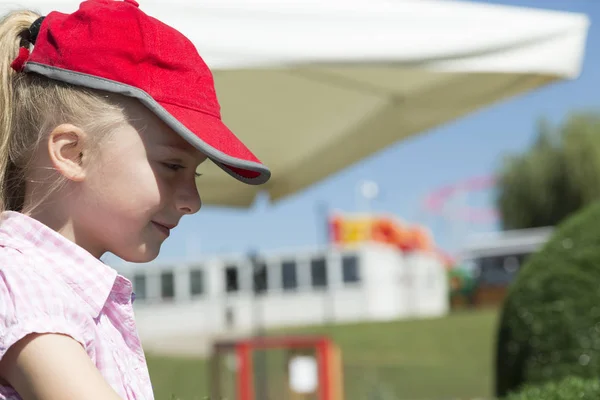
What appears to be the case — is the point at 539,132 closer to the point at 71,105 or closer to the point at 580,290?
the point at 580,290

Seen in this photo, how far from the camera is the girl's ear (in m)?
1.05

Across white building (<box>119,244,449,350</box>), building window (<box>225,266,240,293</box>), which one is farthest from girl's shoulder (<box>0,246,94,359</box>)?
building window (<box>225,266,240,293</box>)

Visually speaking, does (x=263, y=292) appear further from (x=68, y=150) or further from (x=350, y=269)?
(x=68, y=150)

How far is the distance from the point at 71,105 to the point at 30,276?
0.23 meters

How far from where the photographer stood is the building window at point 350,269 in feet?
84.8

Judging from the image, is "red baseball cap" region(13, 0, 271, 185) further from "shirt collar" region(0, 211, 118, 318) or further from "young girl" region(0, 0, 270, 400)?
"shirt collar" region(0, 211, 118, 318)

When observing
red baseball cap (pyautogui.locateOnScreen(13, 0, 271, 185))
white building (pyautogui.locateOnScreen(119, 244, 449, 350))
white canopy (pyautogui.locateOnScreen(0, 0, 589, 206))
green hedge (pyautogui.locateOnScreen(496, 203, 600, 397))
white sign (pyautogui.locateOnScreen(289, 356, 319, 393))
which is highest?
white canopy (pyautogui.locateOnScreen(0, 0, 589, 206))

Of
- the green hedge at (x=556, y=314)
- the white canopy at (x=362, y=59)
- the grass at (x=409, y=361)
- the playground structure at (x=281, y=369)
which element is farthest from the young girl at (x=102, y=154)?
the grass at (x=409, y=361)

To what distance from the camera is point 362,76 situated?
3244mm

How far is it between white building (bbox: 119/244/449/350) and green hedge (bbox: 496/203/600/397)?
21195 millimetres

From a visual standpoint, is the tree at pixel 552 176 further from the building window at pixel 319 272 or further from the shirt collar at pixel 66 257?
the shirt collar at pixel 66 257

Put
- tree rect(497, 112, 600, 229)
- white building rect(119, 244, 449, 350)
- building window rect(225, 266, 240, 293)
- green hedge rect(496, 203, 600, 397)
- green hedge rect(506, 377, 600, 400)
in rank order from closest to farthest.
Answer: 1. green hedge rect(506, 377, 600, 400)
2. green hedge rect(496, 203, 600, 397)
3. white building rect(119, 244, 449, 350)
4. building window rect(225, 266, 240, 293)
5. tree rect(497, 112, 600, 229)

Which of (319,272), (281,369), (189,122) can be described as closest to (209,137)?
(189,122)

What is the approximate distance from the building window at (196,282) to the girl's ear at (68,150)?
25179mm
